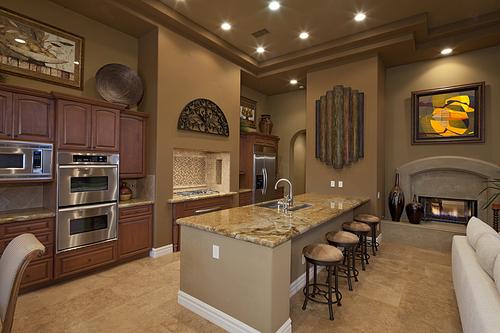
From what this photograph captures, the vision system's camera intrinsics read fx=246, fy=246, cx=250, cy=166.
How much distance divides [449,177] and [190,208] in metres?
4.70

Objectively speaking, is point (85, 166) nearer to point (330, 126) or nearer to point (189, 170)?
point (189, 170)

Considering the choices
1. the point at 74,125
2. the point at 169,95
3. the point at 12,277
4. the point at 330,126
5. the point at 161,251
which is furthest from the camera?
the point at 330,126

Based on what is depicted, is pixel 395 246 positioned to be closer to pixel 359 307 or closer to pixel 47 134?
pixel 359 307

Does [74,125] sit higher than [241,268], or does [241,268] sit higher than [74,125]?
[74,125]

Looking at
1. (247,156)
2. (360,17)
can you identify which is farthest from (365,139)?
(247,156)

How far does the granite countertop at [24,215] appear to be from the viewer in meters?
2.53

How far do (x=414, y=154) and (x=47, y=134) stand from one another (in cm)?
585

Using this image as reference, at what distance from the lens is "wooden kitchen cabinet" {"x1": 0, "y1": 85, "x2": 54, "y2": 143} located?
255cm

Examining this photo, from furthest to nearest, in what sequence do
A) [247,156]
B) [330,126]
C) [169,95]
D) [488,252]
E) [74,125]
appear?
[247,156] < [330,126] < [169,95] < [74,125] < [488,252]

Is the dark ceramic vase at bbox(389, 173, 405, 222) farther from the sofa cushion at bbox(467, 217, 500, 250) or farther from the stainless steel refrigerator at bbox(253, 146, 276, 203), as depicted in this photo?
the stainless steel refrigerator at bbox(253, 146, 276, 203)

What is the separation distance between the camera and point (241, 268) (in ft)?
6.48

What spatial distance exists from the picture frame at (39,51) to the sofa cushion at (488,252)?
4.82 metres

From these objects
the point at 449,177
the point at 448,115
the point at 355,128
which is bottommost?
the point at 449,177

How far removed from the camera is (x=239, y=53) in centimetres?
487
